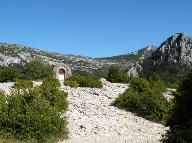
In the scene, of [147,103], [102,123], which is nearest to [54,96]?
[102,123]

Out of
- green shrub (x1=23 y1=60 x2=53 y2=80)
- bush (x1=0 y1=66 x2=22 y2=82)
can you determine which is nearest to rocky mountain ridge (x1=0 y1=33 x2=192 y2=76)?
green shrub (x1=23 y1=60 x2=53 y2=80)

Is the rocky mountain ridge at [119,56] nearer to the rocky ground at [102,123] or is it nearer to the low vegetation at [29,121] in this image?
the rocky ground at [102,123]

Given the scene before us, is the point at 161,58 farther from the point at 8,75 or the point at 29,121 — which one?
the point at 29,121

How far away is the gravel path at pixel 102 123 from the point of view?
24.9 metres

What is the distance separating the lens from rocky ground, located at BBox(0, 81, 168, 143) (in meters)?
25.0

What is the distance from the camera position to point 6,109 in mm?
24562

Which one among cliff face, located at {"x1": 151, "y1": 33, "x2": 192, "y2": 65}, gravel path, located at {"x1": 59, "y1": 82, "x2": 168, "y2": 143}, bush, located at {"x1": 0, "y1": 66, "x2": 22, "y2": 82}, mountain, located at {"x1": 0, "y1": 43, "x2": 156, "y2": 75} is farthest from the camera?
mountain, located at {"x1": 0, "y1": 43, "x2": 156, "y2": 75}

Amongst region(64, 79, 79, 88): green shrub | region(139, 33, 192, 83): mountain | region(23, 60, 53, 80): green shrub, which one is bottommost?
region(64, 79, 79, 88): green shrub

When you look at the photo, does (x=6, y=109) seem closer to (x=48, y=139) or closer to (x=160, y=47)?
(x=48, y=139)

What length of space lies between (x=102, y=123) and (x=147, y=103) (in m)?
6.07

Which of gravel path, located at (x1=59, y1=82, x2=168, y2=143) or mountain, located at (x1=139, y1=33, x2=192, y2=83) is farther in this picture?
mountain, located at (x1=139, y1=33, x2=192, y2=83)

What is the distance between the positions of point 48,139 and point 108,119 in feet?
22.3

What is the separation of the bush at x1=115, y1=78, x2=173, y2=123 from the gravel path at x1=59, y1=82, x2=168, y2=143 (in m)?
1.12

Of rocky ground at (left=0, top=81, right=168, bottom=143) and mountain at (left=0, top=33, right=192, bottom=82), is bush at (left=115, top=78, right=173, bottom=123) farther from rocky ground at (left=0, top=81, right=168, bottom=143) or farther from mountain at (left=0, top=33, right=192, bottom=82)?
mountain at (left=0, top=33, right=192, bottom=82)
